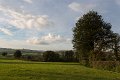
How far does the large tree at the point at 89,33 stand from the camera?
200 ft

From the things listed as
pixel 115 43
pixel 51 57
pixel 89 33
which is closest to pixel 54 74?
pixel 89 33

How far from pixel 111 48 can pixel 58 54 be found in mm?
36948

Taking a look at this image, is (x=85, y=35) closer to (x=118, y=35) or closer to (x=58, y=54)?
(x=118, y=35)

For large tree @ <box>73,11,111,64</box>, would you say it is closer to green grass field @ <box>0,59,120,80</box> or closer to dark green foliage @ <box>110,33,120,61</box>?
dark green foliage @ <box>110,33,120,61</box>

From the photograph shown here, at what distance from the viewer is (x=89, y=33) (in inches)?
2387

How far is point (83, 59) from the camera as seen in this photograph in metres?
64.6

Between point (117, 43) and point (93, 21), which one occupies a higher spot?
point (93, 21)

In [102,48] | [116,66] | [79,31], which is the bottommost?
[116,66]

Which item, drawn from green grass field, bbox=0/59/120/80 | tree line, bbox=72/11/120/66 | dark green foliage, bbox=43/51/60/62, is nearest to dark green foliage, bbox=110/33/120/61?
tree line, bbox=72/11/120/66

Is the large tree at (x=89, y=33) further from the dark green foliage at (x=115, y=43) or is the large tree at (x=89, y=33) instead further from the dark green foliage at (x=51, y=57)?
the dark green foliage at (x=51, y=57)

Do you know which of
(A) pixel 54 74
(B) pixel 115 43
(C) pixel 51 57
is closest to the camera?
(A) pixel 54 74

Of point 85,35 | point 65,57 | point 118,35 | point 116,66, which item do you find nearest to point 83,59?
point 85,35

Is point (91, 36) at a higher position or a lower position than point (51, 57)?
higher

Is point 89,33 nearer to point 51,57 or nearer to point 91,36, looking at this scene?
point 91,36
